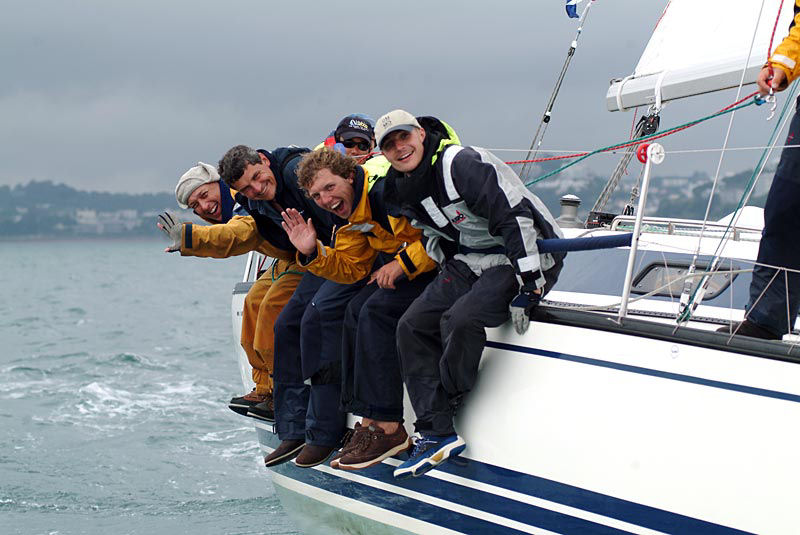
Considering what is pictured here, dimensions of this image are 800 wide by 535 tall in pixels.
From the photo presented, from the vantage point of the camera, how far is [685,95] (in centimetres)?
545

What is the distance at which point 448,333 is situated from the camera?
3.66m

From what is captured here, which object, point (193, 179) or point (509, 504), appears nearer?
point (509, 504)

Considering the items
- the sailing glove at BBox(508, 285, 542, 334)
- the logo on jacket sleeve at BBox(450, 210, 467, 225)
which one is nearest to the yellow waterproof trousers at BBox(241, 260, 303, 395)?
the logo on jacket sleeve at BBox(450, 210, 467, 225)

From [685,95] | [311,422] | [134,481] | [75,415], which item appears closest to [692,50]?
[685,95]

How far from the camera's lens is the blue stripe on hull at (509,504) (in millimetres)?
3307

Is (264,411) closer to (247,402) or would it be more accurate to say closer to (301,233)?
(247,402)

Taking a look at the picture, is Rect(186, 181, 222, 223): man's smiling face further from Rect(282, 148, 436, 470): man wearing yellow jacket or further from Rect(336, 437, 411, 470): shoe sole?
Rect(336, 437, 411, 470): shoe sole

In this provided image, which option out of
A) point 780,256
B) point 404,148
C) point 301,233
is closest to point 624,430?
point 780,256

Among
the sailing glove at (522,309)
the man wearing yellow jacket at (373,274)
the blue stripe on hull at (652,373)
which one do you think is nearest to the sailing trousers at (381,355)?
the man wearing yellow jacket at (373,274)

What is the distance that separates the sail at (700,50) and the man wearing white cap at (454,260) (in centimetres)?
207

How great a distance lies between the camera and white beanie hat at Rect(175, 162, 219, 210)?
4508 mm

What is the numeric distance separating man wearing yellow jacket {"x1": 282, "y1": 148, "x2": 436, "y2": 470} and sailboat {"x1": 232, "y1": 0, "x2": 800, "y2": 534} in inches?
6.8

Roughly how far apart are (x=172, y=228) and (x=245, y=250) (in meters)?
0.48

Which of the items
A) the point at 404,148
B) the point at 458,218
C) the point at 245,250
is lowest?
the point at 245,250
